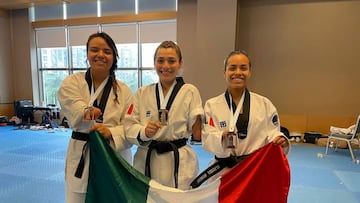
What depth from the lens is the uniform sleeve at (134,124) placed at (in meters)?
1.50

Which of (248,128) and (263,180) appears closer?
(263,180)

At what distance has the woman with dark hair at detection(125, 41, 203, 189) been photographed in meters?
1.51

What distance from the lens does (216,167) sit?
1.53 metres

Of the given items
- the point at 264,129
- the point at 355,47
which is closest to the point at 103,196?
the point at 264,129

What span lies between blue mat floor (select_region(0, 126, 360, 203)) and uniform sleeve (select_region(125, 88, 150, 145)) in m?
1.77

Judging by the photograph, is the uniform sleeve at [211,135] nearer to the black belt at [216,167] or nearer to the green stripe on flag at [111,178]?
the black belt at [216,167]

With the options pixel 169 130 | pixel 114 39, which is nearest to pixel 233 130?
pixel 169 130

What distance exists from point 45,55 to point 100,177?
26.6 feet

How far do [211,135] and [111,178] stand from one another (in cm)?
62

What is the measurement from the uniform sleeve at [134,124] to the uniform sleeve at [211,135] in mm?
345

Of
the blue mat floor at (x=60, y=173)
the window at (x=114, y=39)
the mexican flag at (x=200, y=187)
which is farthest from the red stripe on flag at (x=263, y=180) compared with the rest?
the window at (x=114, y=39)

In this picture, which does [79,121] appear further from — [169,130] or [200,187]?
[200,187]

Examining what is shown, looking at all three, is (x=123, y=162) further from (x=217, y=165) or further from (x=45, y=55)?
(x=45, y=55)

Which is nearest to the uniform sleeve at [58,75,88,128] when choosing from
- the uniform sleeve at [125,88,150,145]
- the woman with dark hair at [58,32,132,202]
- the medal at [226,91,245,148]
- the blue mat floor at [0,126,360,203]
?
the woman with dark hair at [58,32,132,202]
